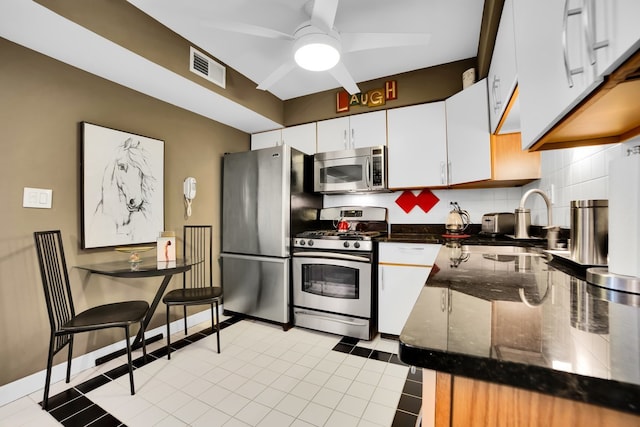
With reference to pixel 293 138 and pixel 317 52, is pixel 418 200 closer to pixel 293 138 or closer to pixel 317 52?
pixel 293 138

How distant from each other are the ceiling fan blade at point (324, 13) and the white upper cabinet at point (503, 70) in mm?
912

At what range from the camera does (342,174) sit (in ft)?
10.2

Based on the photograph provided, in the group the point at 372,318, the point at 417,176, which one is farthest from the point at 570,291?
the point at 417,176

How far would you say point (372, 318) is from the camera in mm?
2607

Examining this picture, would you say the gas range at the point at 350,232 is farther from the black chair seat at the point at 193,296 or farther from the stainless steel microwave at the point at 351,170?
the black chair seat at the point at 193,296

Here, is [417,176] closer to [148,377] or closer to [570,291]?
[570,291]

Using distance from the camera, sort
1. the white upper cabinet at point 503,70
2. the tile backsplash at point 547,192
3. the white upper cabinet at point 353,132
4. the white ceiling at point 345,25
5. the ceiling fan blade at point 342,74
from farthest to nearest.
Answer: the white upper cabinet at point 353,132 < the ceiling fan blade at point 342,74 < the white ceiling at point 345,25 < the white upper cabinet at point 503,70 < the tile backsplash at point 547,192

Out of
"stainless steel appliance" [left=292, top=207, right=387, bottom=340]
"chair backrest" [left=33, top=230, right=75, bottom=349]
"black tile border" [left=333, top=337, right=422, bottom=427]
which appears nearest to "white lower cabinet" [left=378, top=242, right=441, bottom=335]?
"stainless steel appliance" [left=292, top=207, right=387, bottom=340]

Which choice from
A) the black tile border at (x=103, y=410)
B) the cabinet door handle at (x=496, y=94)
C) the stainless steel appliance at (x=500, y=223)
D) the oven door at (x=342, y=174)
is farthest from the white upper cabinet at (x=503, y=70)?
the black tile border at (x=103, y=410)

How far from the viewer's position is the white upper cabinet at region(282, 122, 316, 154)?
337 cm

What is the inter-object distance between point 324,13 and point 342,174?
1625 mm

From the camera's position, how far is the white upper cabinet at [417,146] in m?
2.76

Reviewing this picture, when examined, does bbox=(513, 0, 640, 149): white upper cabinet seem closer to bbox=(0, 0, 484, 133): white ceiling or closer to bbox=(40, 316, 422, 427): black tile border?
bbox=(0, 0, 484, 133): white ceiling

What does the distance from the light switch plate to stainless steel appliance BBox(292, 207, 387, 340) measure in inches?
76.6
